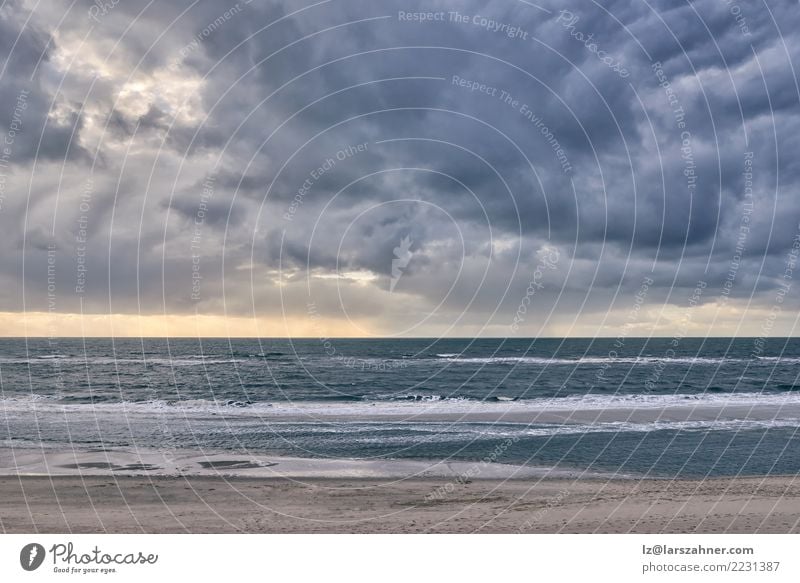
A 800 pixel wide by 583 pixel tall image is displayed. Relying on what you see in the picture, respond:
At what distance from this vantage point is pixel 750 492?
17328mm

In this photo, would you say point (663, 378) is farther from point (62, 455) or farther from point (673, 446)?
point (62, 455)

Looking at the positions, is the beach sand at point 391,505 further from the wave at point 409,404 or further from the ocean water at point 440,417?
the wave at point 409,404

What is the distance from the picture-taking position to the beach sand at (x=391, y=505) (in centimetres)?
1399

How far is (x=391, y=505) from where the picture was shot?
16.1 meters

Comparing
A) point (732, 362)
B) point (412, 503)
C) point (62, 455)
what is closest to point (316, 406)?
point (62, 455)

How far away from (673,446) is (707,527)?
12.1 meters
